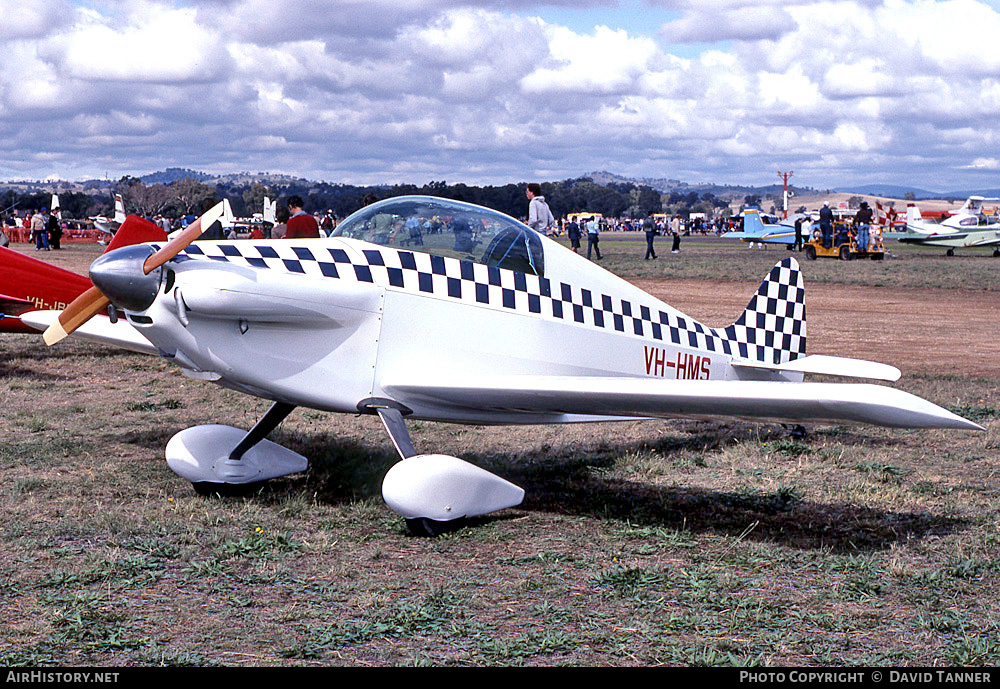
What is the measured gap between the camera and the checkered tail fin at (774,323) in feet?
26.1

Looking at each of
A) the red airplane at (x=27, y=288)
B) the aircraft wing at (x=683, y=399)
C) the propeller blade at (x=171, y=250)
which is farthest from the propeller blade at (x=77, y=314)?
the red airplane at (x=27, y=288)

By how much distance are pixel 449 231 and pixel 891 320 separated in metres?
13.2

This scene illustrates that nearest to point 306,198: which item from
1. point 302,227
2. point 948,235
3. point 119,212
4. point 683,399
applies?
point 119,212

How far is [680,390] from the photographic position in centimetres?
507

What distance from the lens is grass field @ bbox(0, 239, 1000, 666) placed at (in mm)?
3934

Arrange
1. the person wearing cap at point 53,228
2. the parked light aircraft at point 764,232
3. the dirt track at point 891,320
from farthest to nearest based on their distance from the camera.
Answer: the parked light aircraft at point 764,232 → the person wearing cap at point 53,228 → the dirt track at point 891,320

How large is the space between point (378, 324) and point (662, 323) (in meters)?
2.38

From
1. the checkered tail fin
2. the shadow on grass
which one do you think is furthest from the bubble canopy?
the checkered tail fin

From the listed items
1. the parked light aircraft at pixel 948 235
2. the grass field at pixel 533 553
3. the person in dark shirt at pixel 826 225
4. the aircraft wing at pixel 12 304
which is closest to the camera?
the grass field at pixel 533 553

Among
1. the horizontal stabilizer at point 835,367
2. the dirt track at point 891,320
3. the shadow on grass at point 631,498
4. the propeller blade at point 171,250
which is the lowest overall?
the shadow on grass at point 631,498

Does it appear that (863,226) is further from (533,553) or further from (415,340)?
(533,553)

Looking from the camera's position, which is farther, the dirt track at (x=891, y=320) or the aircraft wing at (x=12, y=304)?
the dirt track at (x=891, y=320)

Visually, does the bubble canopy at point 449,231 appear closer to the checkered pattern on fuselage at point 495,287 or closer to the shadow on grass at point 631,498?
the checkered pattern on fuselage at point 495,287

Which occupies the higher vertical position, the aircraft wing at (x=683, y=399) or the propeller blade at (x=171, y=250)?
the propeller blade at (x=171, y=250)
